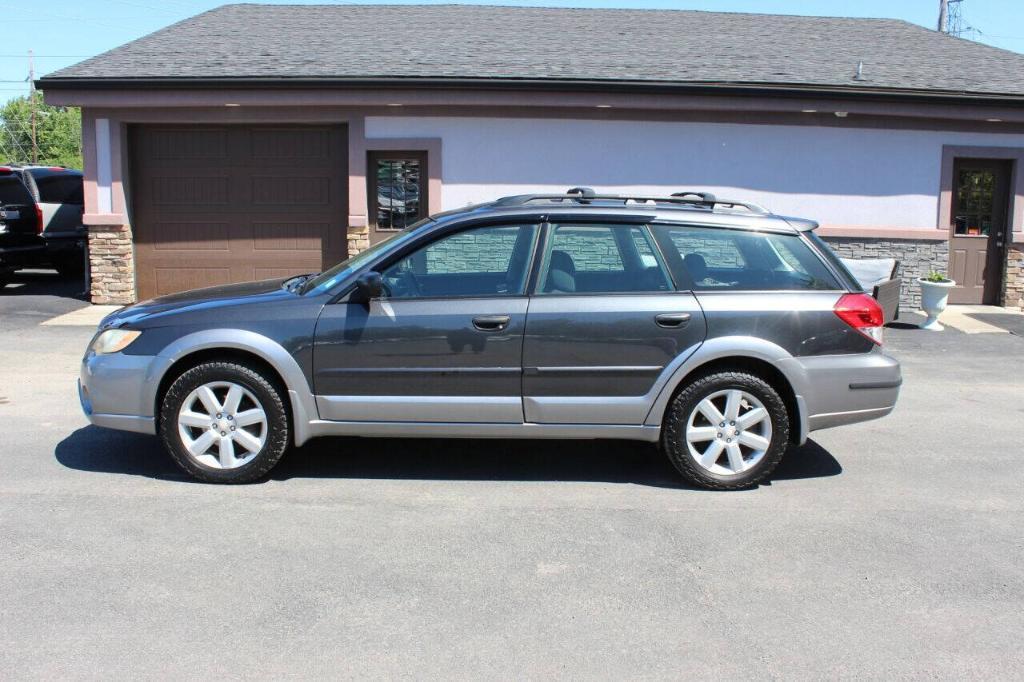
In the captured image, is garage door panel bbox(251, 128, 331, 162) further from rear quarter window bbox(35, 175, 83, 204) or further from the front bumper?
the front bumper

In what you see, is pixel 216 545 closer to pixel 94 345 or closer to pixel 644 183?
pixel 94 345

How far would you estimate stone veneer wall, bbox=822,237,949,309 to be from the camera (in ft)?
46.5

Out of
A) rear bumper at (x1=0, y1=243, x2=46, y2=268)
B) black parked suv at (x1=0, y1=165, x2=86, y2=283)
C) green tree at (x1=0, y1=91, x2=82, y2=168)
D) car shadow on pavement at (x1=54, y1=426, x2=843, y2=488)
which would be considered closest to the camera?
car shadow on pavement at (x1=54, y1=426, x2=843, y2=488)

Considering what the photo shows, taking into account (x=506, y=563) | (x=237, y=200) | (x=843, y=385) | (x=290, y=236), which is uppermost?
(x=237, y=200)

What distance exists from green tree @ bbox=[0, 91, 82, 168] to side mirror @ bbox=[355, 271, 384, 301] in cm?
7057

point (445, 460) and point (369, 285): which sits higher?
point (369, 285)

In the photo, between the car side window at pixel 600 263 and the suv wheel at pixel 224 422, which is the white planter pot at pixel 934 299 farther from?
the suv wheel at pixel 224 422

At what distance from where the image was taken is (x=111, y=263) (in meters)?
13.8

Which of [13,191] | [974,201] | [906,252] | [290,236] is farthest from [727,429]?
[13,191]

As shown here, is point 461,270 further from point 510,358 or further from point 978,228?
point 978,228

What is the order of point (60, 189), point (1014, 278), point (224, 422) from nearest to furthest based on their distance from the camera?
point (224, 422), point (1014, 278), point (60, 189)

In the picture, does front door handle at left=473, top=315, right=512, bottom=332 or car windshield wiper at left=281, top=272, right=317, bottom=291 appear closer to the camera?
front door handle at left=473, top=315, right=512, bottom=332

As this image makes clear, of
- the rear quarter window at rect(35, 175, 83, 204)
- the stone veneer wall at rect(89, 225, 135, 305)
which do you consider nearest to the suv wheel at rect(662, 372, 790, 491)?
the stone veneer wall at rect(89, 225, 135, 305)

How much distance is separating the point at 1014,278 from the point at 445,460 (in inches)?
442
